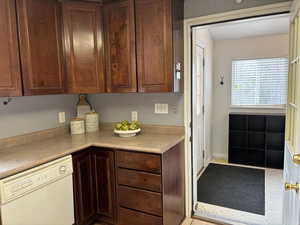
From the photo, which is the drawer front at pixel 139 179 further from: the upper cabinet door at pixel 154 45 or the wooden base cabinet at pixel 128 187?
the upper cabinet door at pixel 154 45

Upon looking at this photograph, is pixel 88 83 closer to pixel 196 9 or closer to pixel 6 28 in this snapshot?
pixel 6 28

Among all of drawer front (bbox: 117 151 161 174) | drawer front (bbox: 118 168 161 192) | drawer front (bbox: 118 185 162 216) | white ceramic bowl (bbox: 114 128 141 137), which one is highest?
white ceramic bowl (bbox: 114 128 141 137)

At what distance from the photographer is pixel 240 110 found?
165 inches

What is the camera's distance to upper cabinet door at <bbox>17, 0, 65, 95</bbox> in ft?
6.13

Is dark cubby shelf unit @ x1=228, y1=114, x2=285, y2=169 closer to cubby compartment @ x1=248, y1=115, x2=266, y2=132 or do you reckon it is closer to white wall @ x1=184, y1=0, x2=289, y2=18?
cubby compartment @ x1=248, y1=115, x2=266, y2=132

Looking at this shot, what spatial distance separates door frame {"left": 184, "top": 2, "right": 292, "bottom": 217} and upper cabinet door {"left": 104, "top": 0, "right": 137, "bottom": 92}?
1.82ft

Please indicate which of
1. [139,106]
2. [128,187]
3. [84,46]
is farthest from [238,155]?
[84,46]

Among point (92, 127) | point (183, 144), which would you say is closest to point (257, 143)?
point (183, 144)

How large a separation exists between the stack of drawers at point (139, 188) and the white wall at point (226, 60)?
278cm

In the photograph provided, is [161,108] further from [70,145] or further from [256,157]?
[256,157]

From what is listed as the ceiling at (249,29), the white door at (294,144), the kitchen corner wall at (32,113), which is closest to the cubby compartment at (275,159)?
the ceiling at (249,29)

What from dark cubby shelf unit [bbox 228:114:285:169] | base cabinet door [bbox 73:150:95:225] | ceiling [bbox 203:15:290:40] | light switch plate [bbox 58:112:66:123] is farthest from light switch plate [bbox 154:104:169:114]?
dark cubby shelf unit [bbox 228:114:285:169]

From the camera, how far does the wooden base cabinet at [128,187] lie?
6.33ft

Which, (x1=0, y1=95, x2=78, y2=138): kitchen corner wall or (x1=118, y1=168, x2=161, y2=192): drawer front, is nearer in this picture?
(x1=118, y1=168, x2=161, y2=192): drawer front
